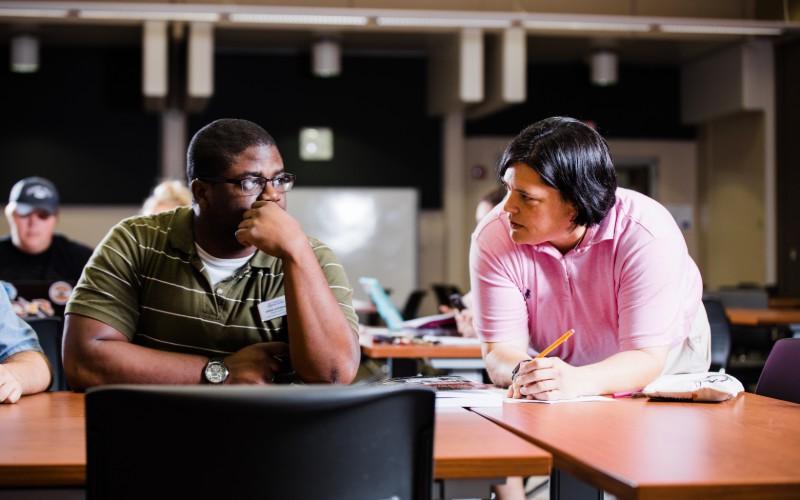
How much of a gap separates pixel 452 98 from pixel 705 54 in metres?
3.03

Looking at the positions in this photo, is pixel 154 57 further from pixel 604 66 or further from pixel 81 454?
pixel 81 454

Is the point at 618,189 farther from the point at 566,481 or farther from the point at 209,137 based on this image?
the point at 209,137

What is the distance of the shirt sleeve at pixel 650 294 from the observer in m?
2.33

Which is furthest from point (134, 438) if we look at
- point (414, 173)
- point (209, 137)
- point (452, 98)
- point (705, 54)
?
point (705, 54)

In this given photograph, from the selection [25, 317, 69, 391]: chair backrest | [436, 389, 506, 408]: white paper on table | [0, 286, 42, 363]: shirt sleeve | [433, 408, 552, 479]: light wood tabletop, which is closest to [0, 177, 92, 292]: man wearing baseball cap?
[25, 317, 69, 391]: chair backrest

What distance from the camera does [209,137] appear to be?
2.33 m

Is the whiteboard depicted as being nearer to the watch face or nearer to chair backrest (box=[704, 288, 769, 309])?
chair backrest (box=[704, 288, 769, 309])

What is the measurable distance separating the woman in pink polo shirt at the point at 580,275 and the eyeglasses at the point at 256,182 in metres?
0.54

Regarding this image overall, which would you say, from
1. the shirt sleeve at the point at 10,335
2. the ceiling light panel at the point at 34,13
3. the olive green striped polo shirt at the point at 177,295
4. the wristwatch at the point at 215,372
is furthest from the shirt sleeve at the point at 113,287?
the ceiling light panel at the point at 34,13

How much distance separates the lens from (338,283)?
96.0 inches

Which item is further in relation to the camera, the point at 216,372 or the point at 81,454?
the point at 216,372

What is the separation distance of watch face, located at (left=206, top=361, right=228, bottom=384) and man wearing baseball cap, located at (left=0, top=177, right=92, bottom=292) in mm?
3044

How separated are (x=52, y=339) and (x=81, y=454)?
161 centimetres

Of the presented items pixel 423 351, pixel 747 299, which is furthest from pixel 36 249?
pixel 747 299
